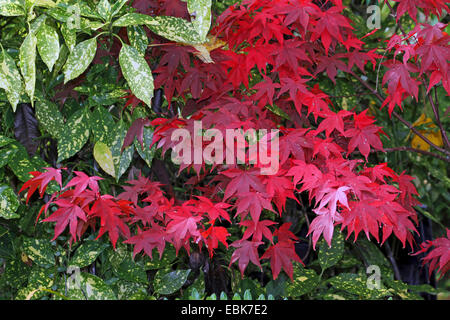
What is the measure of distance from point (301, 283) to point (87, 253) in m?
0.63

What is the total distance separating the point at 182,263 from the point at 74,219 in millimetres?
579

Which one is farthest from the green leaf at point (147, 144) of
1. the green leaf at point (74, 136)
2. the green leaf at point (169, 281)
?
the green leaf at point (169, 281)

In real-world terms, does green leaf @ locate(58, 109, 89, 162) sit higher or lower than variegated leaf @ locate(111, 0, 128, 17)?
lower

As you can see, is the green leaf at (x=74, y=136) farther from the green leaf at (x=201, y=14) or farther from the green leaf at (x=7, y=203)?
the green leaf at (x=201, y=14)

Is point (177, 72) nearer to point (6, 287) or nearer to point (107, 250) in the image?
point (107, 250)

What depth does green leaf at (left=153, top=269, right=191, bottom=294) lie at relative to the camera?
1.39 meters

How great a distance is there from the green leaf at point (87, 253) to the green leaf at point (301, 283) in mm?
551

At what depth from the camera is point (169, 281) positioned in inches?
55.4

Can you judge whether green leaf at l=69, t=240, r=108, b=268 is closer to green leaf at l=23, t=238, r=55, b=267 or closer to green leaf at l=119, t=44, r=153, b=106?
green leaf at l=23, t=238, r=55, b=267

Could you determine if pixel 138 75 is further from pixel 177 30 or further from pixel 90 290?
pixel 90 290

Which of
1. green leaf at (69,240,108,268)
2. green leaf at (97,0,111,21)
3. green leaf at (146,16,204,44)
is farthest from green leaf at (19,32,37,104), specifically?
green leaf at (69,240,108,268)

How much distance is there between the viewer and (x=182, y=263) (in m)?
1.58
